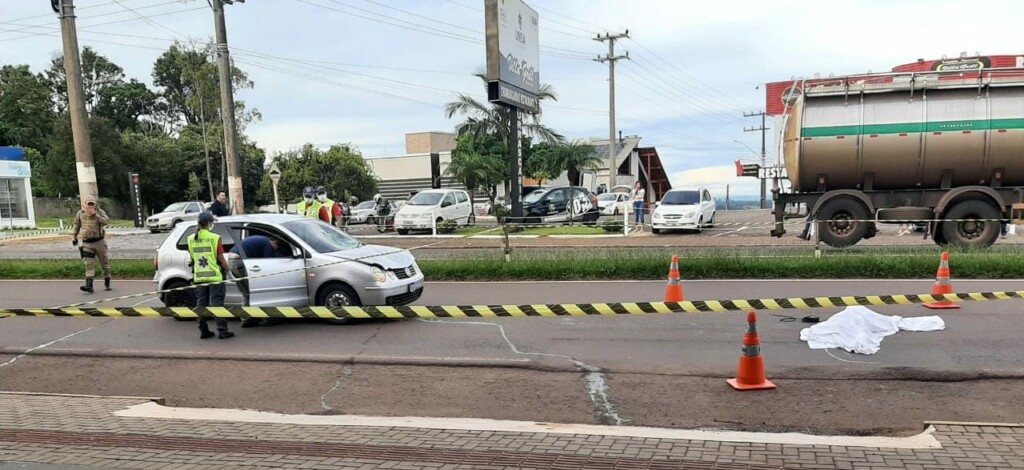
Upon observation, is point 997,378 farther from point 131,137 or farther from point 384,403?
point 131,137

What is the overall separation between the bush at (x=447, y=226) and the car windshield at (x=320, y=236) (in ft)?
48.0

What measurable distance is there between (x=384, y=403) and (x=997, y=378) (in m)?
5.36

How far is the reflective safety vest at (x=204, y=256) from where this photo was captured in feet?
26.2

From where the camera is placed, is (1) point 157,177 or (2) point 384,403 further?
(1) point 157,177

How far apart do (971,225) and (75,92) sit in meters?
20.3

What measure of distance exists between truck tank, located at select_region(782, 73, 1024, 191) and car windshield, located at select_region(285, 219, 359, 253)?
10.8 metres

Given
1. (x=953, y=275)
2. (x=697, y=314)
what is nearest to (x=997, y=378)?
(x=697, y=314)

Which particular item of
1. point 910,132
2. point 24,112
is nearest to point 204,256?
point 910,132

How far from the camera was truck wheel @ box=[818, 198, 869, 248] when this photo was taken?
15.1m

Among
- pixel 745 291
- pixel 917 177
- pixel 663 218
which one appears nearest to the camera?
pixel 745 291

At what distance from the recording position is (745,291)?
10.5 m

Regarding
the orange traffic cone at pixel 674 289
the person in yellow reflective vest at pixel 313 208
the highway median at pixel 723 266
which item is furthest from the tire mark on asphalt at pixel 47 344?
the orange traffic cone at pixel 674 289

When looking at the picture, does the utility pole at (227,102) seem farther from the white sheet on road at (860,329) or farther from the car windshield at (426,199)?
the white sheet on road at (860,329)

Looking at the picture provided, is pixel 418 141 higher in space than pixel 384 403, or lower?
higher
